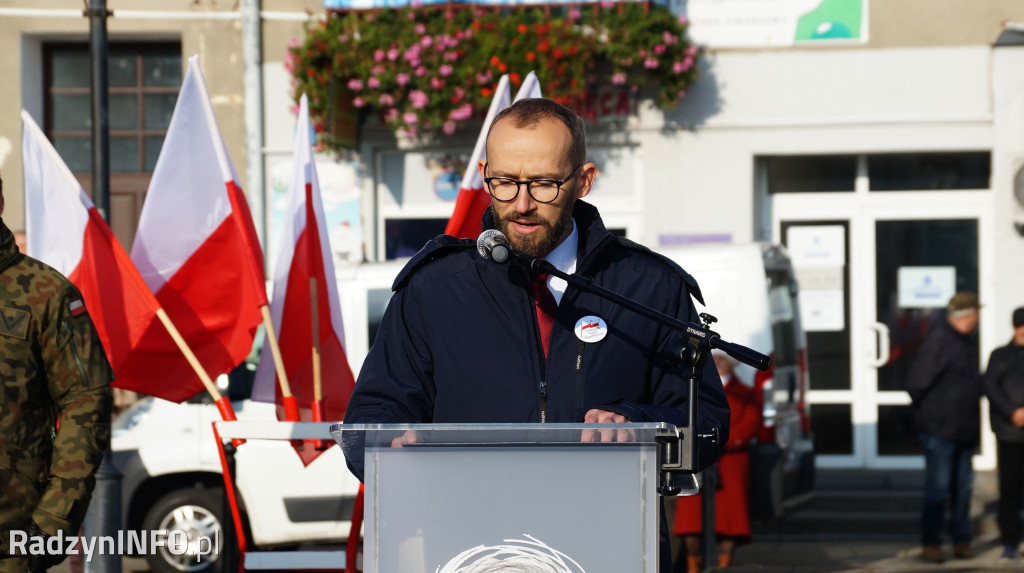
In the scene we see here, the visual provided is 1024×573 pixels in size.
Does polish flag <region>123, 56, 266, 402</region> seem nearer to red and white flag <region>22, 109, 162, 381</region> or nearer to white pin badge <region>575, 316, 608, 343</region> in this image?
red and white flag <region>22, 109, 162, 381</region>

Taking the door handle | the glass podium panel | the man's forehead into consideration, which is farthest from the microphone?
the door handle

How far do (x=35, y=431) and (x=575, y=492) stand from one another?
1.90 metres

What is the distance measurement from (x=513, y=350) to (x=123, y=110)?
10.6 meters

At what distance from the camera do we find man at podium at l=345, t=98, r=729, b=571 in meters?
2.71

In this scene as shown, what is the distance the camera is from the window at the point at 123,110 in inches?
490

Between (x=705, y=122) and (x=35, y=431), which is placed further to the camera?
Result: (x=705, y=122)

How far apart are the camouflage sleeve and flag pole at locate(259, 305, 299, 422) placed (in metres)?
1.46

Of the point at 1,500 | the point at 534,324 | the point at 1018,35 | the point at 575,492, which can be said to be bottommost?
the point at 1,500

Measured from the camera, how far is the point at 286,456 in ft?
26.8

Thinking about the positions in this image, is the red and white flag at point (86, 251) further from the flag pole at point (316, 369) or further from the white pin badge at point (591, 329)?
the white pin badge at point (591, 329)

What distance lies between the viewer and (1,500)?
11.1 ft

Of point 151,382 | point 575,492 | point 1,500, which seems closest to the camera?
point 575,492

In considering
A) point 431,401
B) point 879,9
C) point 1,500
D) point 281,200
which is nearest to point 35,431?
point 1,500

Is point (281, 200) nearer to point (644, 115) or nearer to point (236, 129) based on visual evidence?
point (236, 129)
